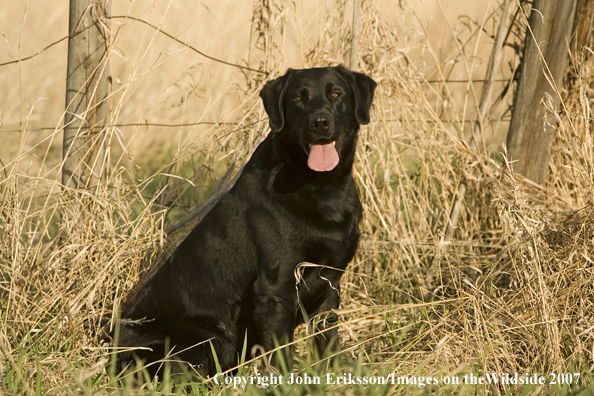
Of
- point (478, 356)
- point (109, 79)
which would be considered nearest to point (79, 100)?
point (109, 79)

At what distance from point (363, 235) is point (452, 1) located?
15.8ft

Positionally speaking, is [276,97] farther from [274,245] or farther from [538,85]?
[538,85]

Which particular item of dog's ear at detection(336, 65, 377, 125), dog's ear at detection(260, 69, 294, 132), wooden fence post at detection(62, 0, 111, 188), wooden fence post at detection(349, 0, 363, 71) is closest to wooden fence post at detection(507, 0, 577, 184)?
wooden fence post at detection(349, 0, 363, 71)

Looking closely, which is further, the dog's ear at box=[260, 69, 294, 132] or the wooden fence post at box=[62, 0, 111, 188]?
the wooden fence post at box=[62, 0, 111, 188]

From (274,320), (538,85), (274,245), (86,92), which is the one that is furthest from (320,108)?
(538,85)

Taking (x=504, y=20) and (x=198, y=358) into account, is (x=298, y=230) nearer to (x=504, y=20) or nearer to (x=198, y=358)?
(x=198, y=358)

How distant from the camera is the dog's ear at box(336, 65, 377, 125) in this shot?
2846 mm

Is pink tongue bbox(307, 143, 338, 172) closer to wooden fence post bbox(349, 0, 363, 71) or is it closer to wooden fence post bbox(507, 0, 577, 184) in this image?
wooden fence post bbox(349, 0, 363, 71)

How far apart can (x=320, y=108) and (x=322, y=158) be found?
0.24 m

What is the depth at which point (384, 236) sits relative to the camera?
368 cm

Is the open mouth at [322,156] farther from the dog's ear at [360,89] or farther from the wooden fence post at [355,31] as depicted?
the wooden fence post at [355,31]

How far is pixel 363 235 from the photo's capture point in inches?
146

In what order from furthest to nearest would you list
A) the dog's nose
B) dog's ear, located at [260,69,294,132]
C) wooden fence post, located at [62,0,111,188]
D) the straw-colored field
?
wooden fence post, located at [62,0,111,188] < dog's ear, located at [260,69,294,132] < the dog's nose < the straw-colored field

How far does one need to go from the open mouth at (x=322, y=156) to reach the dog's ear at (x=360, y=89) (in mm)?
267
